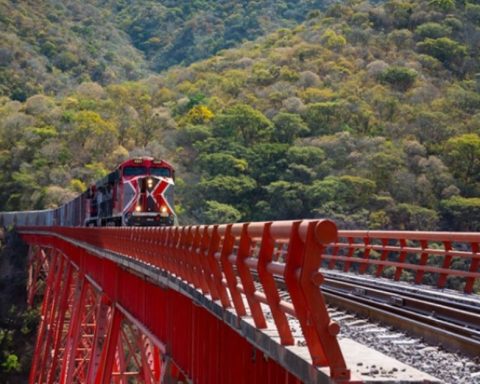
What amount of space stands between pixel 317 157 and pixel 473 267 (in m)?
44.9

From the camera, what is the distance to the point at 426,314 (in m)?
9.38

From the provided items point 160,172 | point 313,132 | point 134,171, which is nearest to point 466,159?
point 313,132

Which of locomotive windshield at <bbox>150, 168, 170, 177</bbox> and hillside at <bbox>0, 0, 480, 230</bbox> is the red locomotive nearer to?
locomotive windshield at <bbox>150, 168, 170, 177</bbox>

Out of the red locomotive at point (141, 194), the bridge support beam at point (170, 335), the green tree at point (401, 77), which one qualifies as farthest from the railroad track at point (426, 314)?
the green tree at point (401, 77)

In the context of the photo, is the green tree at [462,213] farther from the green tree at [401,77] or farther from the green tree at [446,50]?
the green tree at [446,50]

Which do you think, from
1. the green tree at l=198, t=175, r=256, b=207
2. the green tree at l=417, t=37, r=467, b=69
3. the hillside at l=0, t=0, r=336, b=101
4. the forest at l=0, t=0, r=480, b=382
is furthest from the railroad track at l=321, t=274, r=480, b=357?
the hillside at l=0, t=0, r=336, b=101

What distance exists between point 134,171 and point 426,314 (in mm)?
17857

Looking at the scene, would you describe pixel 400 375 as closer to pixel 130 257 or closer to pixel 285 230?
pixel 285 230

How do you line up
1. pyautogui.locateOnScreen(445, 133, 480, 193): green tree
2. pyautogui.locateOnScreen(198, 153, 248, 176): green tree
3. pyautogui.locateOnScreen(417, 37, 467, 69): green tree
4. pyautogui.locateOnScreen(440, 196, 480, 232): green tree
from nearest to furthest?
1. pyautogui.locateOnScreen(440, 196, 480, 232): green tree
2. pyautogui.locateOnScreen(445, 133, 480, 193): green tree
3. pyautogui.locateOnScreen(198, 153, 248, 176): green tree
4. pyautogui.locateOnScreen(417, 37, 467, 69): green tree

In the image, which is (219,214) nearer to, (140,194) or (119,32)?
(140,194)

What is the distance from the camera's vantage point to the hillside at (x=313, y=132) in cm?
5125

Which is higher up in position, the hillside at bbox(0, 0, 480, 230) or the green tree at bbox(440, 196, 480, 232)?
the hillside at bbox(0, 0, 480, 230)

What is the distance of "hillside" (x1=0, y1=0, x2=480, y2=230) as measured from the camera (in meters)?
51.2

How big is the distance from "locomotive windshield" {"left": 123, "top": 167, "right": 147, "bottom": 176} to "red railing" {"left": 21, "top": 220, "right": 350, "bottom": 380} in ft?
50.7
